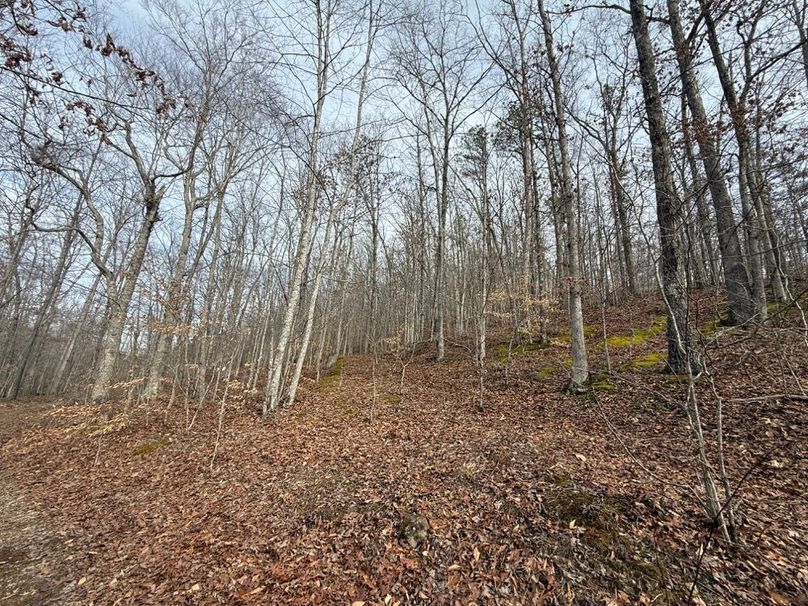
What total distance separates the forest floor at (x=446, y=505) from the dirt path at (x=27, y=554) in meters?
0.02

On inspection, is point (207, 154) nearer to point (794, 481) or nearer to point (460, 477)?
point (460, 477)

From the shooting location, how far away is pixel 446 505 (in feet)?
12.9

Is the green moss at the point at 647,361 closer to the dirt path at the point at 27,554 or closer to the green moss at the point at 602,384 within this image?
the green moss at the point at 602,384

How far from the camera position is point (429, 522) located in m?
3.68

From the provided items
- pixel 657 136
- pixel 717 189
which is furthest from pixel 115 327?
pixel 717 189

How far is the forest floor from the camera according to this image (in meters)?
2.79

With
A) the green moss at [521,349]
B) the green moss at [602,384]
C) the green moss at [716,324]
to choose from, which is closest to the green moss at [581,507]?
the green moss at [602,384]

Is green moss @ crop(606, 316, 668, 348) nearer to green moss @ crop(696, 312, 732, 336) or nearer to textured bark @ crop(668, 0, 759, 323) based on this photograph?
green moss @ crop(696, 312, 732, 336)

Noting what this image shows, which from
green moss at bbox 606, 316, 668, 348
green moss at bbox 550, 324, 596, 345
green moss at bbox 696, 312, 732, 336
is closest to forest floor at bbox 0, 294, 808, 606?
green moss at bbox 696, 312, 732, 336

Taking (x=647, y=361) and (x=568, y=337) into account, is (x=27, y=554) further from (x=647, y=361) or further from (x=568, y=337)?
(x=568, y=337)

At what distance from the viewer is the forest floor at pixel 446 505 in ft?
9.14

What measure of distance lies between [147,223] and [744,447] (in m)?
14.6

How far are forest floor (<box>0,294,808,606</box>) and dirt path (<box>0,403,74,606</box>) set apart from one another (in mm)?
24

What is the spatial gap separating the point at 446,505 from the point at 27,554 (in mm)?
5329
